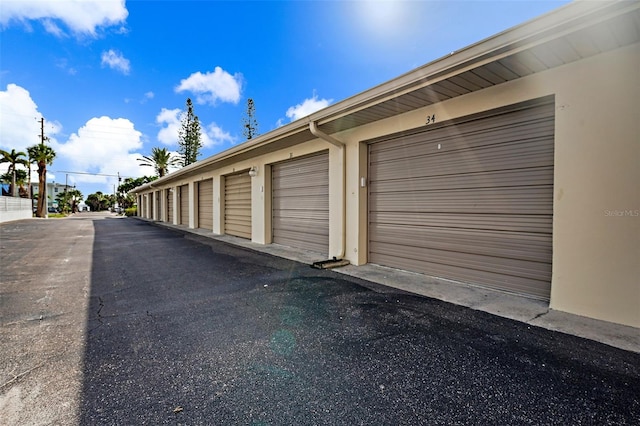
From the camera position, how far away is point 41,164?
2664 cm

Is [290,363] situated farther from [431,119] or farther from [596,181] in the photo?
[431,119]

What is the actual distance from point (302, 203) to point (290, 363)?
18.4 feet

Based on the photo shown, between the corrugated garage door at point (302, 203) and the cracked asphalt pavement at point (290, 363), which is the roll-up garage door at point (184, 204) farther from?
the cracked asphalt pavement at point (290, 363)

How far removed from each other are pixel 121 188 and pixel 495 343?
64.7 meters

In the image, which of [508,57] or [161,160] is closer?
[508,57]

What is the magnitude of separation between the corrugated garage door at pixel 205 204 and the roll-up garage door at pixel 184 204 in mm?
2468

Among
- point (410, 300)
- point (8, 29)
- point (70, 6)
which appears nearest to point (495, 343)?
point (410, 300)

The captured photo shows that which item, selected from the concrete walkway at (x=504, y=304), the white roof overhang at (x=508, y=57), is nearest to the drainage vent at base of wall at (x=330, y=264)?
the concrete walkway at (x=504, y=304)

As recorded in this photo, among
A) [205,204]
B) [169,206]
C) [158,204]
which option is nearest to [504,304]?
[205,204]

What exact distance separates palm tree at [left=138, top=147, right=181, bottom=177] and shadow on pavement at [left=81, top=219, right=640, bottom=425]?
97.3ft

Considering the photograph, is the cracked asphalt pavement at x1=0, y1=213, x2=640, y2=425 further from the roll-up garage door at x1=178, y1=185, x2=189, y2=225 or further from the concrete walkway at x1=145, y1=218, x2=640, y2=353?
the roll-up garage door at x1=178, y1=185, x2=189, y2=225

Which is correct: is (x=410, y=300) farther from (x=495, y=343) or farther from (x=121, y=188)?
(x=121, y=188)

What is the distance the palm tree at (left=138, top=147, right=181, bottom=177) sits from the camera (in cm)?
2947

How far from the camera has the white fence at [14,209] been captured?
1858 cm
